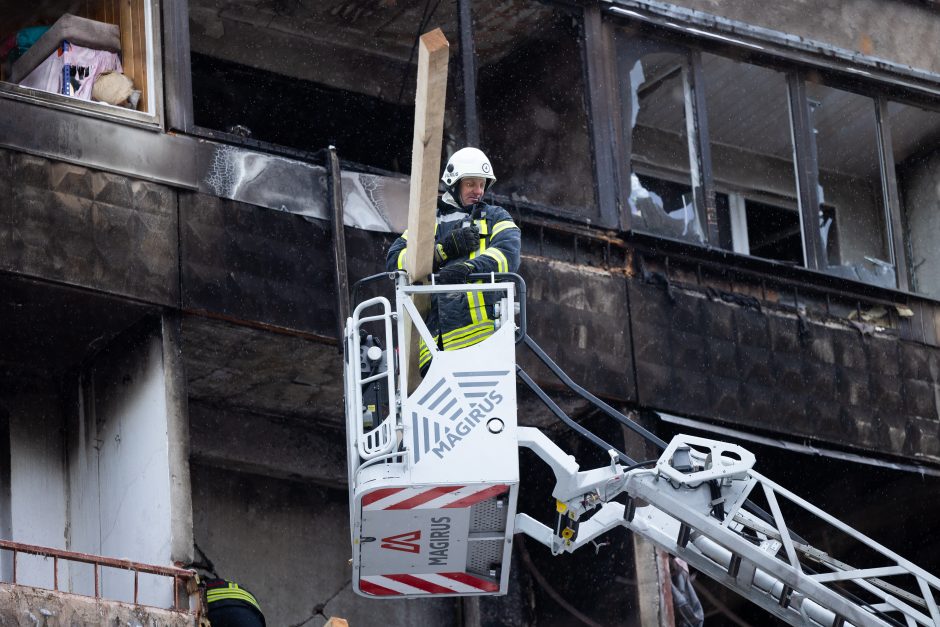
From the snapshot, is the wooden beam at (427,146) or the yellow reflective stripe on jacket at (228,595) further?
the yellow reflective stripe on jacket at (228,595)

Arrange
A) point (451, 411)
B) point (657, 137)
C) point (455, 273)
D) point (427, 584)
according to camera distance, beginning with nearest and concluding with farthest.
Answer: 1. point (451, 411)
2. point (455, 273)
3. point (427, 584)
4. point (657, 137)

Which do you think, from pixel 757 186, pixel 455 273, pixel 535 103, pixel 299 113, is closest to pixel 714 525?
pixel 455 273

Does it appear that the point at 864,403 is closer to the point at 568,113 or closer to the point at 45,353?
the point at 568,113

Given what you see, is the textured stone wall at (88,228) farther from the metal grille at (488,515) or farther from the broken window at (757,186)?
the broken window at (757,186)

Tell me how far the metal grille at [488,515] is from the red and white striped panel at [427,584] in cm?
42

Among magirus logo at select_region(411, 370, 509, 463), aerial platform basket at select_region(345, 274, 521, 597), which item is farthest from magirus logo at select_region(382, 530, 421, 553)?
magirus logo at select_region(411, 370, 509, 463)

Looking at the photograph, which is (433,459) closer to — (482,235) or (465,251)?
(465,251)

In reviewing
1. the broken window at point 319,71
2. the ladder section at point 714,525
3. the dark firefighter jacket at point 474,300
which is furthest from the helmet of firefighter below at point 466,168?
the broken window at point 319,71

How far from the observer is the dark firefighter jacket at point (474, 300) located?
1212 centimetres

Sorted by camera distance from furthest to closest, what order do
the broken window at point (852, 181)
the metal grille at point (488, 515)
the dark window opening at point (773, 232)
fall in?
the dark window opening at point (773, 232) < the broken window at point (852, 181) < the metal grille at point (488, 515)

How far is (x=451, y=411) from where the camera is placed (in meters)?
11.6

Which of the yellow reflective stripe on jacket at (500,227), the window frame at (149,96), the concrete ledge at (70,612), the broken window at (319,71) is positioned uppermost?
the broken window at (319,71)

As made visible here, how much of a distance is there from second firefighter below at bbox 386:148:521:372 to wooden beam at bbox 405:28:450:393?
0.19 m

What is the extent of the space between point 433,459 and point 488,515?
0.61 m
